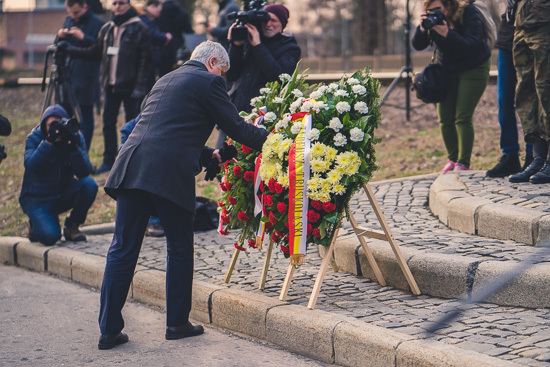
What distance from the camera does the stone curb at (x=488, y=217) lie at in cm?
590

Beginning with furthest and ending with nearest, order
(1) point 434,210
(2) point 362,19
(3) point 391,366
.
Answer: (2) point 362,19 → (1) point 434,210 → (3) point 391,366

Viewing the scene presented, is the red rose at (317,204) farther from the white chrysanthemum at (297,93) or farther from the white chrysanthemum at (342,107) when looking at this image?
the white chrysanthemum at (297,93)

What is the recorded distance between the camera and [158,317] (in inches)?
241

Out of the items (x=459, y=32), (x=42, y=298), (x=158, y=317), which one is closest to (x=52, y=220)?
(x=42, y=298)

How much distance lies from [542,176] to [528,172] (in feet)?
0.74

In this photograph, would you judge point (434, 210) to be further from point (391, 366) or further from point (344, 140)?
point (391, 366)

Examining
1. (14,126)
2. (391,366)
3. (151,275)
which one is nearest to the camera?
(391,366)

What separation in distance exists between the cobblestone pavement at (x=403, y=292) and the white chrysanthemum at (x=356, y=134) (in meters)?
1.07

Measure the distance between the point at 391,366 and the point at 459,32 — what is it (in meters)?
4.78

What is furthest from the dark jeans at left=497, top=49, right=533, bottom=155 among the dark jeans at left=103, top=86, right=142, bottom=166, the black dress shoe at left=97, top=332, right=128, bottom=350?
the dark jeans at left=103, top=86, right=142, bottom=166

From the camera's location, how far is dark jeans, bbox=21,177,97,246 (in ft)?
26.3

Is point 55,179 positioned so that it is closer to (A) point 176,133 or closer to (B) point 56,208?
(B) point 56,208

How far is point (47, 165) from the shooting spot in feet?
26.3

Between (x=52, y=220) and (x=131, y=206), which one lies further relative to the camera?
(x=52, y=220)
